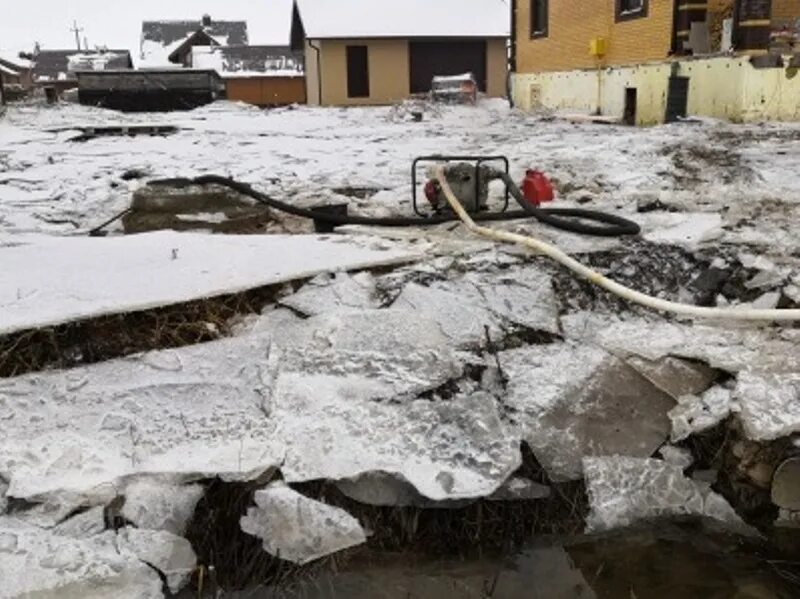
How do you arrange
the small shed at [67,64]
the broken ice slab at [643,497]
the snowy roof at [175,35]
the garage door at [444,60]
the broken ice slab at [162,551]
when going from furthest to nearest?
the small shed at [67,64], the snowy roof at [175,35], the garage door at [444,60], the broken ice slab at [643,497], the broken ice slab at [162,551]

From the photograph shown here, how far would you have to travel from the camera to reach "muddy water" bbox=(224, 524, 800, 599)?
2.71m

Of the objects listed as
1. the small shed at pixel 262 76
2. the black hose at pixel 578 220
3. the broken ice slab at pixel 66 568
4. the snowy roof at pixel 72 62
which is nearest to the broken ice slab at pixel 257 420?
the broken ice slab at pixel 66 568

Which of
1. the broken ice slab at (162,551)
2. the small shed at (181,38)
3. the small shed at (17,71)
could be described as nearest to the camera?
the broken ice slab at (162,551)

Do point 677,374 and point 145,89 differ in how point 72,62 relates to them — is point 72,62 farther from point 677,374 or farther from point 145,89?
point 677,374

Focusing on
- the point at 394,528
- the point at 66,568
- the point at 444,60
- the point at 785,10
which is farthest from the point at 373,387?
the point at 444,60

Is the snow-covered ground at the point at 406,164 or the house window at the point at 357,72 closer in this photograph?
the snow-covered ground at the point at 406,164

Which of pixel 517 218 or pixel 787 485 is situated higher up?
pixel 517 218

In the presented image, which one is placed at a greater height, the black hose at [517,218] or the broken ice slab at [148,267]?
the black hose at [517,218]

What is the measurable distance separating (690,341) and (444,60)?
25.2m

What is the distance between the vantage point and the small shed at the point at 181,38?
131 ft

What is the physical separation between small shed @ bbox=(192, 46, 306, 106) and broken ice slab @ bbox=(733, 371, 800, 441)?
3239cm

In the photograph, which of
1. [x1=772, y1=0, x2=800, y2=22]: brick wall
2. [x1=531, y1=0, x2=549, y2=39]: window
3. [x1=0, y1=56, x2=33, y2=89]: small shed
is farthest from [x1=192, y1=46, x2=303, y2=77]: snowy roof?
[x1=772, y1=0, x2=800, y2=22]: brick wall

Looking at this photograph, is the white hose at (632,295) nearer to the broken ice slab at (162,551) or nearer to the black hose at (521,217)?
the black hose at (521,217)

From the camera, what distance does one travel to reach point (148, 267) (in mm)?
3766
